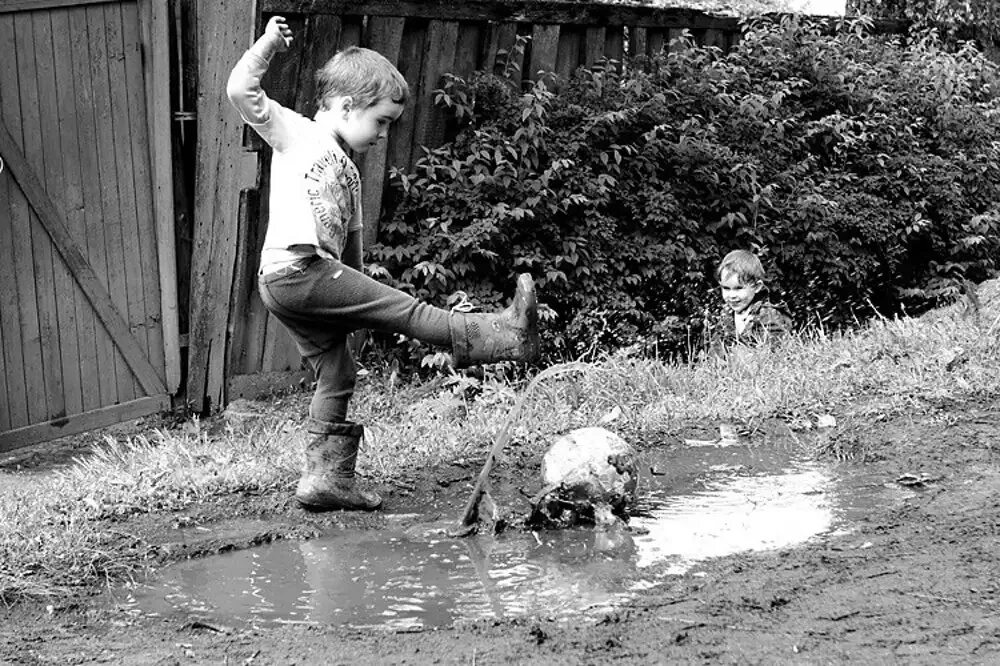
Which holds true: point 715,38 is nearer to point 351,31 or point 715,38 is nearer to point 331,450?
point 351,31

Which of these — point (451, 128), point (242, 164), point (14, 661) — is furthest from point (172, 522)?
point (451, 128)

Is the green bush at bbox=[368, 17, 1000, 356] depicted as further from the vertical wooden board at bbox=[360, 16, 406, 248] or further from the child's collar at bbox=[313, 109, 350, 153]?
the child's collar at bbox=[313, 109, 350, 153]

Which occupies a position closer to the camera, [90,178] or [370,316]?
[370,316]

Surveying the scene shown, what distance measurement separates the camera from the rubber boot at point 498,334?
4.62m

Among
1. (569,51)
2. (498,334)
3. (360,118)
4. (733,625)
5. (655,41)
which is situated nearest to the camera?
(733,625)

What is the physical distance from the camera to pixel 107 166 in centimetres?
729

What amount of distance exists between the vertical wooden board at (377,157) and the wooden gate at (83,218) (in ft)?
4.55

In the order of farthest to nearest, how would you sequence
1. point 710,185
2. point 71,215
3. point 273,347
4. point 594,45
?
point 710,185
point 594,45
point 273,347
point 71,215

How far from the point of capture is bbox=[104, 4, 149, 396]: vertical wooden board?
723 cm

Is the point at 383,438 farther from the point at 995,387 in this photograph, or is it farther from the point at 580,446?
the point at 995,387

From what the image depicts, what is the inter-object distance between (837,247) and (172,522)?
22.8 feet

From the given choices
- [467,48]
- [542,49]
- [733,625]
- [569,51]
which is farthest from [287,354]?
[733,625]

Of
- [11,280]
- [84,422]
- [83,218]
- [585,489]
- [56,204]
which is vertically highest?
[56,204]

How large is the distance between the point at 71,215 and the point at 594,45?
177 inches
